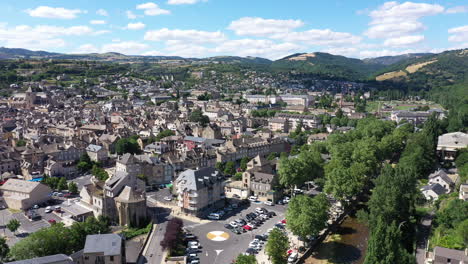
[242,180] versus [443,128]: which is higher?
[443,128]

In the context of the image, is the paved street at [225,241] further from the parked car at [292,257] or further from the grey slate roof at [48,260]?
the grey slate roof at [48,260]

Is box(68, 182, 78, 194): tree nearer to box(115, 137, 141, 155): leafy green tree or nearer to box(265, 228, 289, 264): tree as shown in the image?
box(115, 137, 141, 155): leafy green tree

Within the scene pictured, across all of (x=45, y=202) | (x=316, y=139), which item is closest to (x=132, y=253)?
(x=45, y=202)

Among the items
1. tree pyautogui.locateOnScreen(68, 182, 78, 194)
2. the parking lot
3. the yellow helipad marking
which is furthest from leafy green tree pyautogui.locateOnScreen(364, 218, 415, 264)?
tree pyautogui.locateOnScreen(68, 182, 78, 194)

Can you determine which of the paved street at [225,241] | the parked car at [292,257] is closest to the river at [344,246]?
the parked car at [292,257]

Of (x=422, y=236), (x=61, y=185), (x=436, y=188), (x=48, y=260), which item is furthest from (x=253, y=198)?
(x=48, y=260)

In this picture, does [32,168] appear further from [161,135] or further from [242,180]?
[242,180]

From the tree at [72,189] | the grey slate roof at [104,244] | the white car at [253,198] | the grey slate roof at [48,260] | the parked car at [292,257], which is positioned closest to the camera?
the grey slate roof at [48,260]
